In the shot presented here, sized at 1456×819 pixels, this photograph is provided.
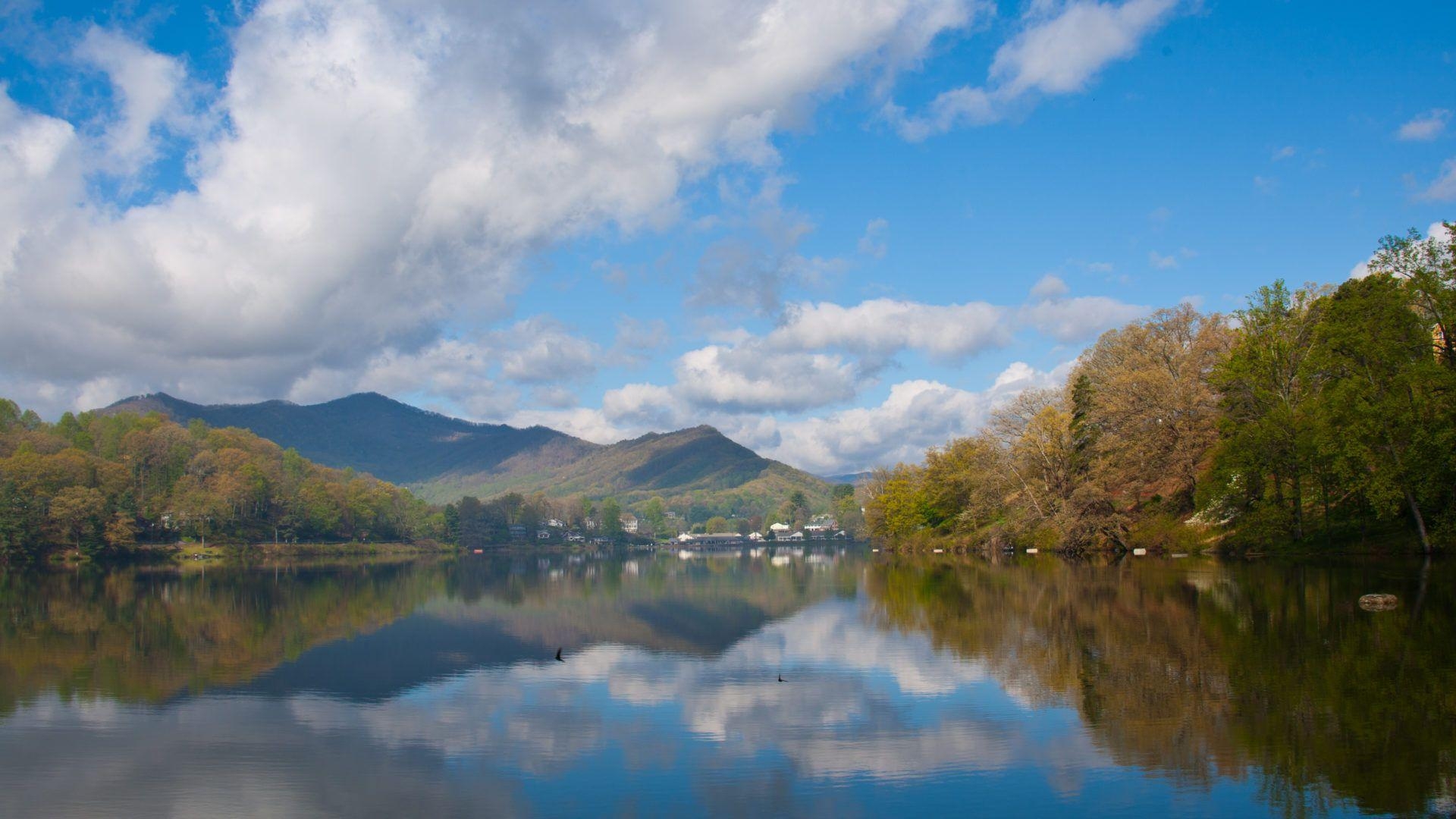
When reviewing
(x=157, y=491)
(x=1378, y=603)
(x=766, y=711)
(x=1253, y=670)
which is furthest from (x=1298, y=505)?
(x=157, y=491)

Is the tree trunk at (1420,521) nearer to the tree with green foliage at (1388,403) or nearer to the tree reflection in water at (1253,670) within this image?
the tree with green foliage at (1388,403)

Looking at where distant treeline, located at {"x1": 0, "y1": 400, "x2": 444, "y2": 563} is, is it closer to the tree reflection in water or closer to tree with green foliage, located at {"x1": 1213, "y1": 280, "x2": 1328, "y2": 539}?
the tree reflection in water

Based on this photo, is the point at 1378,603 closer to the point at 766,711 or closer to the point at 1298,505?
the point at 766,711

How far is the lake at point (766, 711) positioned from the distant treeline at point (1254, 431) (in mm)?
10522

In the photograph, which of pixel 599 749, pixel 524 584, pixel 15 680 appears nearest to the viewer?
pixel 599 749

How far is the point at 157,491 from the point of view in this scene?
116250 millimetres

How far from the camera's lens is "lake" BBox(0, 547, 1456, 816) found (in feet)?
39.2

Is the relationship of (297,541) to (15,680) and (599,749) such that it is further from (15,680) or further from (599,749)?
(599,749)

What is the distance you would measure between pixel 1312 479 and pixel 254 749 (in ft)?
177

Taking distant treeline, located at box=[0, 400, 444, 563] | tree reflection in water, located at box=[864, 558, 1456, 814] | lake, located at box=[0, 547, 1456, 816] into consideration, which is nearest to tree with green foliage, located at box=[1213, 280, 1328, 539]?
tree reflection in water, located at box=[864, 558, 1456, 814]

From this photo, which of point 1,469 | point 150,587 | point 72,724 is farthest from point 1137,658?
point 1,469

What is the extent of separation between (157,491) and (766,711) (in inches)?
4850

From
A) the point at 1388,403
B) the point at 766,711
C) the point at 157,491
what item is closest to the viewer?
the point at 766,711

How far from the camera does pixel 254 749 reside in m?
14.7
